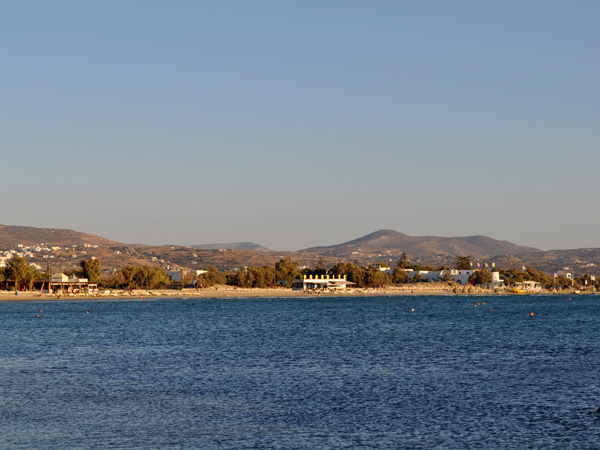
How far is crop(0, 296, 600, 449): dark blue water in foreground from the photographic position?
2450 centimetres

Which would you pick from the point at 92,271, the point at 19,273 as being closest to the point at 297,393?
the point at 19,273

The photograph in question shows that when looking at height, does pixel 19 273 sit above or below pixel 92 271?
below

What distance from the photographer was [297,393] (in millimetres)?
33156

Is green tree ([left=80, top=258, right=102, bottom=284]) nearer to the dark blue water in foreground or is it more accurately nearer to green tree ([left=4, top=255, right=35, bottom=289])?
green tree ([left=4, top=255, right=35, bottom=289])

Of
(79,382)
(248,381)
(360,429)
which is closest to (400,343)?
(248,381)

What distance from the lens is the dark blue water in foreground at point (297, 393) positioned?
80.4ft

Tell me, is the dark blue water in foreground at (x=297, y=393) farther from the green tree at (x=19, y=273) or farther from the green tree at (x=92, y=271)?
the green tree at (x=92, y=271)

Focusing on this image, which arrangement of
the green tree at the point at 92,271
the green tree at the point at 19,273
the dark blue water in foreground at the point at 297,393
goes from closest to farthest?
the dark blue water in foreground at the point at 297,393 → the green tree at the point at 19,273 → the green tree at the point at 92,271

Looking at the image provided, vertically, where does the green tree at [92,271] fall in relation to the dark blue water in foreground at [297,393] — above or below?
above

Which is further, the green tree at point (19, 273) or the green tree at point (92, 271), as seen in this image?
the green tree at point (92, 271)

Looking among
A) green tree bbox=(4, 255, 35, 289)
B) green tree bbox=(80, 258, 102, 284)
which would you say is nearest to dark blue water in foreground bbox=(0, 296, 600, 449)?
green tree bbox=(4, 255, 35, 289)

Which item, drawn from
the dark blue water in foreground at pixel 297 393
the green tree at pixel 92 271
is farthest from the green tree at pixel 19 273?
the dark blue water in foreground at pixel 297 393

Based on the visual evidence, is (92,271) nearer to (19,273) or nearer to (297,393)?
(19,273)

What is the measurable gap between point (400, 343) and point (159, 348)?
755 inches
